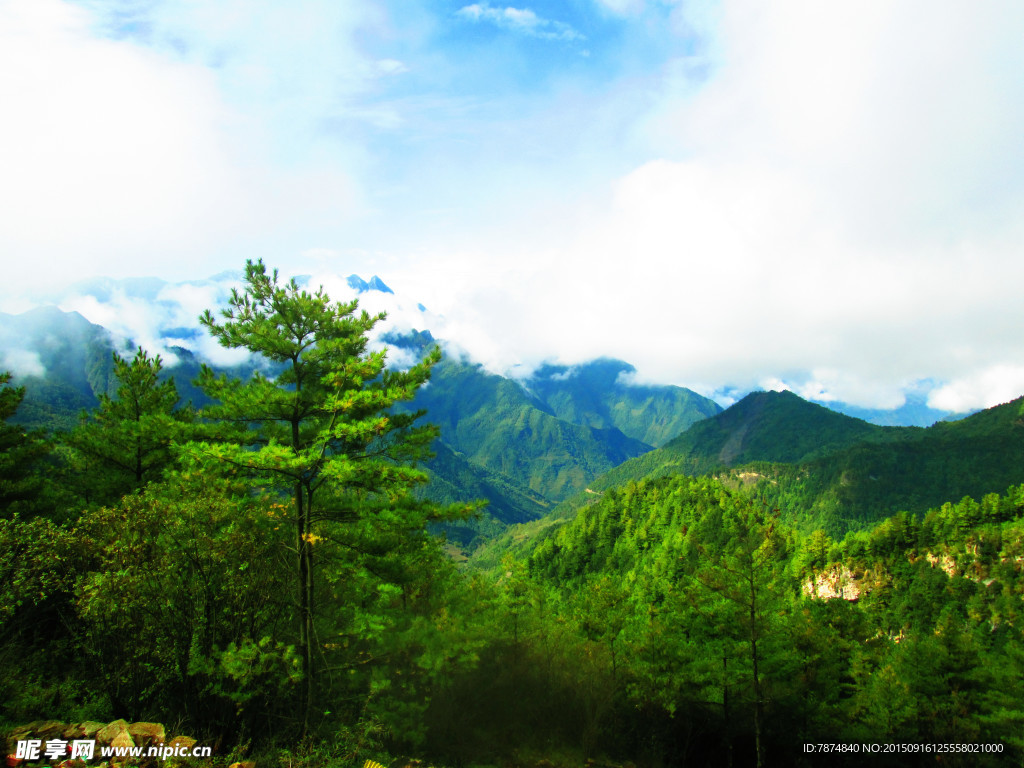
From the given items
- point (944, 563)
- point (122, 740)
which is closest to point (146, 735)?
point (122, 740)

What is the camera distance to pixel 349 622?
17.3m

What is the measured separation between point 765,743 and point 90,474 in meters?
40.5

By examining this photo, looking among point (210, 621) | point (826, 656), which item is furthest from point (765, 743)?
point (210, 621)

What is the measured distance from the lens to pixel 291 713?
14.3 m

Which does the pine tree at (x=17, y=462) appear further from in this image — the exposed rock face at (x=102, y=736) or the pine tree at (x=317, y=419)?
the exposed rock face at (x=102, y=736)

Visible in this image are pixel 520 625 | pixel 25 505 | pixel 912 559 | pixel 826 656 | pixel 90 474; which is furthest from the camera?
pixel 912 559

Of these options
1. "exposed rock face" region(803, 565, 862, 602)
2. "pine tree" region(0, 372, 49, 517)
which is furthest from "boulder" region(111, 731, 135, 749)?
"exposed rock face" region(803, 565, 862, 602)

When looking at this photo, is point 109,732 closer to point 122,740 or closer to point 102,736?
point 102,736

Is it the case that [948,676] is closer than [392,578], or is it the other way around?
[392,578]

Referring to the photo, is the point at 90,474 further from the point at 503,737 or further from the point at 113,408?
the point at 503,737

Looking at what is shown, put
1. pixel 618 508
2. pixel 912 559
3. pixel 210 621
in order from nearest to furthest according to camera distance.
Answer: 1. pixel 210 621
2. pixel 912 559
3. pixel 618 508

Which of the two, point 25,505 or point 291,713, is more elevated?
point 25,505

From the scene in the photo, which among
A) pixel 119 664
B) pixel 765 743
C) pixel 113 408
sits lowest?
pixel 765 743

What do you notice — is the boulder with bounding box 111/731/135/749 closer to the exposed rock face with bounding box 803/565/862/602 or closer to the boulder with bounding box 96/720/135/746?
the boulder with bounding box 96/720/135/746
